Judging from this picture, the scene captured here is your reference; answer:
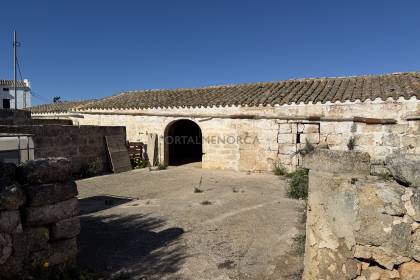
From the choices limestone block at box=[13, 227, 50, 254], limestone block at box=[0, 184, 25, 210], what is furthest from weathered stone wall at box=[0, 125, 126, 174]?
limestone block at box=[0, 184, 25, 210]

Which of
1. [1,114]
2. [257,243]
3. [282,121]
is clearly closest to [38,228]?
[257,243]

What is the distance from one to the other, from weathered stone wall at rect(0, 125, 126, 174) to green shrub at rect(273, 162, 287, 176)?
601 centimetres

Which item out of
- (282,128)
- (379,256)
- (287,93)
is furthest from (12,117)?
(379,256)

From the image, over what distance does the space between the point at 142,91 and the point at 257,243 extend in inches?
627

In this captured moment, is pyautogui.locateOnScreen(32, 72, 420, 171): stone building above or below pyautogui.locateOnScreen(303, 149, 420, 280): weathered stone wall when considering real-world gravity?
above

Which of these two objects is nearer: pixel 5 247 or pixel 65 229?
pixel 5 247

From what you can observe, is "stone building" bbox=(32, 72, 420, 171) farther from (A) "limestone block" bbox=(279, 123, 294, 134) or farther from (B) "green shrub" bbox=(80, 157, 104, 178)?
(B) "green shrub" bbox=(80, 157, 104, 178)

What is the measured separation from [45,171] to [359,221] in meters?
3.07

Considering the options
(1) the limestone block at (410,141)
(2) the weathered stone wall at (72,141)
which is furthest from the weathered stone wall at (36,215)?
(1) the limestone block at (410,141)

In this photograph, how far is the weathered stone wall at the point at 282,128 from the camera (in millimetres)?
10312

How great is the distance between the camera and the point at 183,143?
1798 cm

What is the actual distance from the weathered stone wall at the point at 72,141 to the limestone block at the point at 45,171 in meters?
6.31

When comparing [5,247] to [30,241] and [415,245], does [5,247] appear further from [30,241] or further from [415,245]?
[415,245]

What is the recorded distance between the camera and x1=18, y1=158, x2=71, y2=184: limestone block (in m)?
3.51
